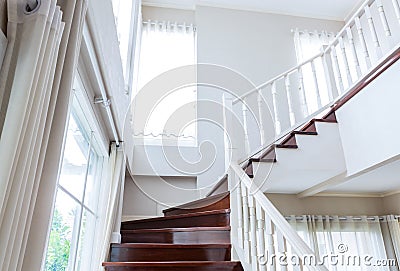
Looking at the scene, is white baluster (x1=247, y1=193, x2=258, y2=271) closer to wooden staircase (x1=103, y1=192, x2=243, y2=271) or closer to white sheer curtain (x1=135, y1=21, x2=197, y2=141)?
wooden staircase (x1=103, y1=192, x2=243, y2=271)

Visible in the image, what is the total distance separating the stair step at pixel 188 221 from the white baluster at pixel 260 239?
0.52 meters

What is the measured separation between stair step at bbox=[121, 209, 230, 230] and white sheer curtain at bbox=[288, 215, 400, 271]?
1.62 meters

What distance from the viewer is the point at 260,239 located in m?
1.86

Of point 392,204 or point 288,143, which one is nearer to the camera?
point 288,143

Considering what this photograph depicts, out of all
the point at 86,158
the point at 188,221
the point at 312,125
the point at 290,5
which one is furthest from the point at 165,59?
the point at 86,158

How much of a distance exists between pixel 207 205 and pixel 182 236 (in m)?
0.46

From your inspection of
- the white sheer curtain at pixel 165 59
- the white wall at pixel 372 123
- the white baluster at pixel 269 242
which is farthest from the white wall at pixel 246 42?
the white baluster at pixel 269 242

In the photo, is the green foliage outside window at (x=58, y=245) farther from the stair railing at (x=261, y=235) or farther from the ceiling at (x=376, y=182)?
the ceiling at (x=376, y=182)

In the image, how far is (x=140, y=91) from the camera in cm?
418

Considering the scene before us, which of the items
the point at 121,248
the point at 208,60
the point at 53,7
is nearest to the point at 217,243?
the point at 121,248

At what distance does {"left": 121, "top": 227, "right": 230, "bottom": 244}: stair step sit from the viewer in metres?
2.34

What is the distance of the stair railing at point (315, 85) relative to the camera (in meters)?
2.87

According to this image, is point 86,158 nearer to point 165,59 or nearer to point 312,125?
point 312,125

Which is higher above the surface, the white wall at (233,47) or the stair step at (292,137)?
the white wall at (233,47)
